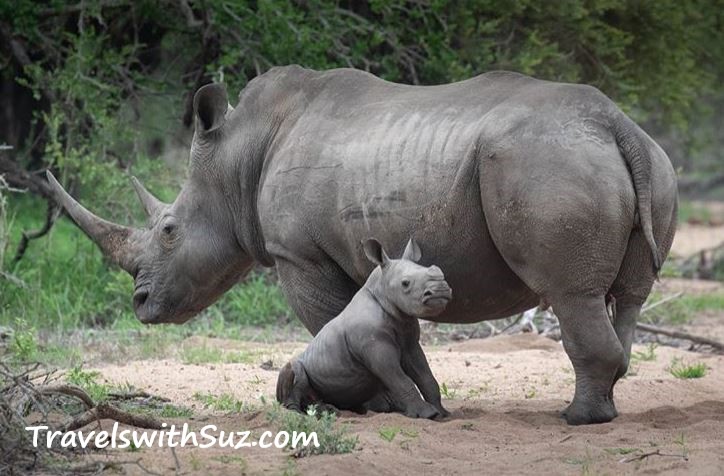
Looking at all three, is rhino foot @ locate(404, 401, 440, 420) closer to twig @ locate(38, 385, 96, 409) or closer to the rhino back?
the rhino back

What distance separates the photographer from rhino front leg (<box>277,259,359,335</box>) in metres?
6.69

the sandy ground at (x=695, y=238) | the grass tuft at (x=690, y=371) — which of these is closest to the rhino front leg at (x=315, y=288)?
the grass tuft at (x=690, y=371)

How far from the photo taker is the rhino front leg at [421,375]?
20.5 ft

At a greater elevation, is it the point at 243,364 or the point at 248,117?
the point at 248,117

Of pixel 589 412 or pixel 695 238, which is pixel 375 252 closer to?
pixel 589 412

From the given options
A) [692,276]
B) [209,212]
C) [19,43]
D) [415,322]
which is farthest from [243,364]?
[692,276]

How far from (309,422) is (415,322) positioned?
3.27 ft

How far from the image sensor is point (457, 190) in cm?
599

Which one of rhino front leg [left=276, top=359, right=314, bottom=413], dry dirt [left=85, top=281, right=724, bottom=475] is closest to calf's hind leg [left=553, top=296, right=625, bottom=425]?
dry dirt [left=85, top=281, right=724, bottom=475]

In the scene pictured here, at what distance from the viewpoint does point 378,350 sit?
606 cm

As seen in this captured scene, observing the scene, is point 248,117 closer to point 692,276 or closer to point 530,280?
point 530,280

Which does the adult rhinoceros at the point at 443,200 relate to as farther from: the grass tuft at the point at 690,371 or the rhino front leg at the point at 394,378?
the grass tuft at the point at 690,371

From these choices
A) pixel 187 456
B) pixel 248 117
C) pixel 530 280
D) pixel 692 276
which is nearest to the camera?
pixel 187 456

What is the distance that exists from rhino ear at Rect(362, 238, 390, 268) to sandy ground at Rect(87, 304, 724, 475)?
69cm
